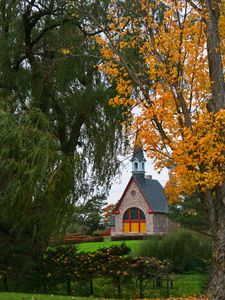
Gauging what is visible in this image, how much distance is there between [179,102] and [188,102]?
31 cm

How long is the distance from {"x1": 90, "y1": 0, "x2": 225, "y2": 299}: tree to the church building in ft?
133

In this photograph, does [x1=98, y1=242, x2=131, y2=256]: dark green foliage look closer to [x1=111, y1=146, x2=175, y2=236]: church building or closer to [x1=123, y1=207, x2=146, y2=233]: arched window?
[x1=111, y1=146, x2=175, y2=236]: church building

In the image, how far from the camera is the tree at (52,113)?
11.3 meters

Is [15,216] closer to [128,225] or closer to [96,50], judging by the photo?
[96,50]

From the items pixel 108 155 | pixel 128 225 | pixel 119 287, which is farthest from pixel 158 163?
pixel 128 225

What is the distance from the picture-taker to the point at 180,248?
59.9 ft

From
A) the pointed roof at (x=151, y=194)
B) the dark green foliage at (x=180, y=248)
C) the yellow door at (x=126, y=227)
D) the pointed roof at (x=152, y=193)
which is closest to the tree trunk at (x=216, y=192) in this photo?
the dark green foliage at (x=180, y=248)

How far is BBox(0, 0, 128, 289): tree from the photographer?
11297 mm

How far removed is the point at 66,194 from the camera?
38.3ft

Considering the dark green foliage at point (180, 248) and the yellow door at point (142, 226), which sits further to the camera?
the yellow door at point (142, 226)

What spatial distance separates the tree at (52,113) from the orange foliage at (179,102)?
9.60 ft

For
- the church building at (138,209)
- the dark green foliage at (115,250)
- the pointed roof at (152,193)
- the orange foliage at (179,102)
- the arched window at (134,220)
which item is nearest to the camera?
the orange foliage at (179,102)

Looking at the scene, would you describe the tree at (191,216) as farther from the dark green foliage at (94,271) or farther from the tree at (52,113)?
the dark green foliage at (94,271)

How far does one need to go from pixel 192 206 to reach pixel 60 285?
6.03 m
